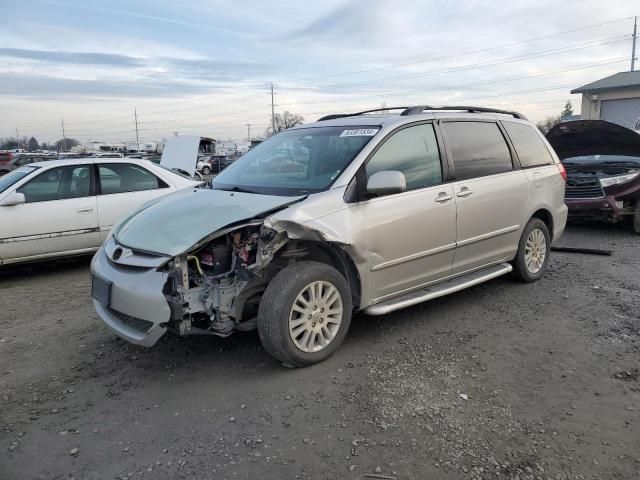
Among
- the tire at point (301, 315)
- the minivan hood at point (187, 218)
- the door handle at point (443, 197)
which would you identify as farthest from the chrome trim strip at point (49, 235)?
the door handle at point (443, 197)

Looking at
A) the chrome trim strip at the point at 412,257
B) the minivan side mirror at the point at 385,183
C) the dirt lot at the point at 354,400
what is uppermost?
the minivan side mirror at the point at 385,183

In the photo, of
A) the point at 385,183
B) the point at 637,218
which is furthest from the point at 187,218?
the point at 637,218

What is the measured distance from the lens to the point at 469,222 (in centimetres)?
471

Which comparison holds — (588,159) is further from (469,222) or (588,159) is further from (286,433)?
(286,433)

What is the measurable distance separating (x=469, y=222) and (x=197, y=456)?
3064 millimetres

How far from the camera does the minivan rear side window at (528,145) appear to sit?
5469 millimetres

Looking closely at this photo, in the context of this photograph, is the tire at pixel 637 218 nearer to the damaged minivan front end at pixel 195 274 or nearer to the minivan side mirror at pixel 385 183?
the minivan side mirror at pixel 385 183

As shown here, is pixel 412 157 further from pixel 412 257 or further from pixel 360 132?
pixel 412 257

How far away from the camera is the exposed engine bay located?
136 inches

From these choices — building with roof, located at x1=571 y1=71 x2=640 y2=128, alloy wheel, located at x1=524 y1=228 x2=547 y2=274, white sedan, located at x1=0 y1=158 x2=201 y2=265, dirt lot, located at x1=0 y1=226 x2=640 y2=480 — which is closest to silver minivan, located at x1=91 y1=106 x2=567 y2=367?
alloy wheel, located at x1=524 y1=228 x2=547 y2=274

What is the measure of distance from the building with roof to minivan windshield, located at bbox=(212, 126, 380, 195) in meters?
28.8

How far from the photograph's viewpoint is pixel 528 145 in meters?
5.65

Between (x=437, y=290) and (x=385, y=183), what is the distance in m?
1.18

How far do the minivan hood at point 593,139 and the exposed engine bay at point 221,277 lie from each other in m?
7.60
